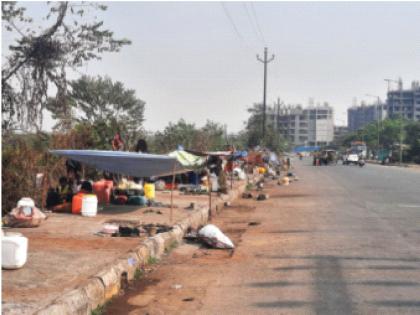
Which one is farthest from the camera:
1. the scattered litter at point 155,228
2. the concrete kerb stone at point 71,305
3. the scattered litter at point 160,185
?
the scattered litter at point 160,185

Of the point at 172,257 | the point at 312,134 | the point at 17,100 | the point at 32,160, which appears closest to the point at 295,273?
the point at 172,257

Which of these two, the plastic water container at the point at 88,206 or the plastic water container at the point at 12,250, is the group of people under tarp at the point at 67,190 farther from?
the plastic water container at the point at 12,250

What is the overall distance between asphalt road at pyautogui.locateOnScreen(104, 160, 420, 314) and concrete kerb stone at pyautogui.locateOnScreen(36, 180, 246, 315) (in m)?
0.21

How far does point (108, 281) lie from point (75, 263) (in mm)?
1021

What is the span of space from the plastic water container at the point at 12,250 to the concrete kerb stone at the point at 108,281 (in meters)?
0.94

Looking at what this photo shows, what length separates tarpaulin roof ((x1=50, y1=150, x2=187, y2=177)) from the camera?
1375 cm

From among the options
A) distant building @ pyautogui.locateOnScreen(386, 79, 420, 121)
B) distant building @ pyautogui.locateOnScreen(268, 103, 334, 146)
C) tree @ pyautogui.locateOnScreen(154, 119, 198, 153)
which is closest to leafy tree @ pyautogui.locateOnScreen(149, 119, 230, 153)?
tree @ pyautogui.locateOnScreen(154, 119, 198, 153)

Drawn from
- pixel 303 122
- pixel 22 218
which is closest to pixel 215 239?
pixel 22 218

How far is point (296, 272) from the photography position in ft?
26.6

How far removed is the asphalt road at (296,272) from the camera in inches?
253

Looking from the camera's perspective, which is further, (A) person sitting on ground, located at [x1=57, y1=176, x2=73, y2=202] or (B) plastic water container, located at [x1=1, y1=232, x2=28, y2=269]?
(A) person sitting on ground, located at [x1=57, y1=176, x2=73, y2=202]

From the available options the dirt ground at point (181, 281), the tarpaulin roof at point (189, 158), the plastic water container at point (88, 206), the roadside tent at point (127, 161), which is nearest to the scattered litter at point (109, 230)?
the dirt ground at point (181, 281)

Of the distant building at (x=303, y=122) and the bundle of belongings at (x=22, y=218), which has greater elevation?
the distant building at (x=303, y=122)

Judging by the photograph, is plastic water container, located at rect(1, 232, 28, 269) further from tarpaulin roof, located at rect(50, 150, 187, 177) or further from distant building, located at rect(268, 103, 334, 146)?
distant building, located at rect(268, 103, 334, 146)
